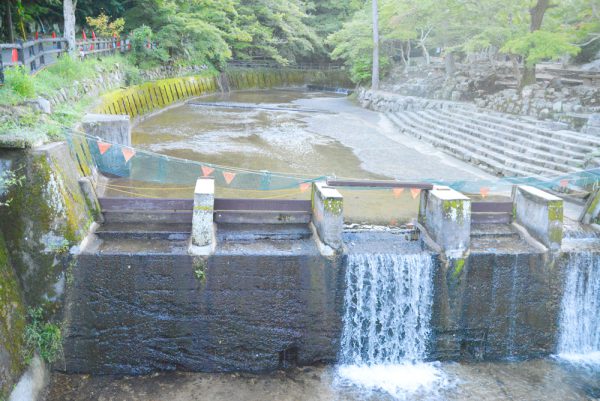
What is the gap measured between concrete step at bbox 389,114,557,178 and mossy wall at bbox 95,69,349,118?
40.9 ft

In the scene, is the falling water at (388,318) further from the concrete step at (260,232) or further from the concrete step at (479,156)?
the concrete step at (479,156)

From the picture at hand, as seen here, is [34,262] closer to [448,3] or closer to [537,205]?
[537,205]

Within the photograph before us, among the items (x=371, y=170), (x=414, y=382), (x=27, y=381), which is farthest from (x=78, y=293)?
(x=371, y=170)

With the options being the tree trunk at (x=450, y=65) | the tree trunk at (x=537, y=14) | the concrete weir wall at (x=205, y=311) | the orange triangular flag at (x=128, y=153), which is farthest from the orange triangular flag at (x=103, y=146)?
the tree trunk at (x=450, y=65)

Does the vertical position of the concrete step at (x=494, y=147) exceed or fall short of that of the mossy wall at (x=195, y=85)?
it falls short

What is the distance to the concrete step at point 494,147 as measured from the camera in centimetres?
1506

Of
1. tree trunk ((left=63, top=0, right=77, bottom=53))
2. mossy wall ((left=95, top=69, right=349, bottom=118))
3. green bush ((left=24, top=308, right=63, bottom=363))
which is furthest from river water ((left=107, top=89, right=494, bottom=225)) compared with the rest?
tree trunk ((left=63, top=0, right=77, bottom=53))

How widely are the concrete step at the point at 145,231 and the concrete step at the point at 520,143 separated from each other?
37.4 feet

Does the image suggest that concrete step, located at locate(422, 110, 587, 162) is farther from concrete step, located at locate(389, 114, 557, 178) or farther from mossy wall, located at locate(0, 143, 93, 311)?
mossy wall, located at locate(0, 143, 93, 311)

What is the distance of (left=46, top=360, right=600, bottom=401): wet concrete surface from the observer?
7793mm

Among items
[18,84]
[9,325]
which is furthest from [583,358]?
[18,84]

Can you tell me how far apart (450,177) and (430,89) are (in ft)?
52.2

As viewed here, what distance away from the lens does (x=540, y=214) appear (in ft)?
30.5

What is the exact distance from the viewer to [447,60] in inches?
1250
